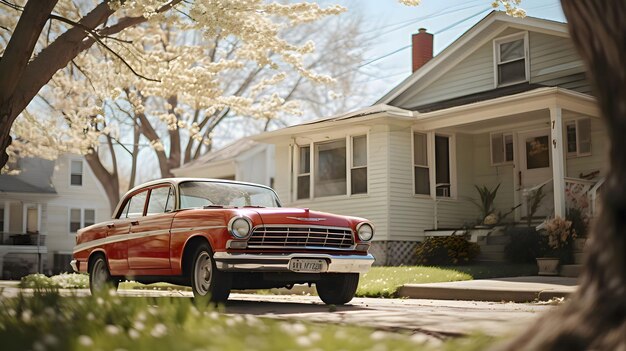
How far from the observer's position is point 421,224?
68.8 feet

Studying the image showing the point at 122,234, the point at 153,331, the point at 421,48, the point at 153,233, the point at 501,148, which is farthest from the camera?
the point at 421,48

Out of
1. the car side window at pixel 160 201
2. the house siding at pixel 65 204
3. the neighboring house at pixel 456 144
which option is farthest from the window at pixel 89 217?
the car side window at pixel 160 201

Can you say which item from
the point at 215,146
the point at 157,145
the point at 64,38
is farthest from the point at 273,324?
the point at 215,146

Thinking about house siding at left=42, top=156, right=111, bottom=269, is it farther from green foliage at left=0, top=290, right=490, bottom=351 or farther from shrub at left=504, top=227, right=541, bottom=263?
green foliage at left=0, top=290, right=490, bottom=351

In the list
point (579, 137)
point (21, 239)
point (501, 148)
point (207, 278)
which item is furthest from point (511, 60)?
point (21, 239)

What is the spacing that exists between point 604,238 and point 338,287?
750 cm

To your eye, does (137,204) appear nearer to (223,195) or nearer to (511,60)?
(223,195)

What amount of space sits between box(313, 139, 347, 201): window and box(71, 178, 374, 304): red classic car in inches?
432

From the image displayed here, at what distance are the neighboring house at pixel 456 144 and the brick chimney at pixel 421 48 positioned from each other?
6.59ft

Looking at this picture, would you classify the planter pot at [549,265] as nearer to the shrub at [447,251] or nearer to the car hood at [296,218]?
the shrub at [447,251]

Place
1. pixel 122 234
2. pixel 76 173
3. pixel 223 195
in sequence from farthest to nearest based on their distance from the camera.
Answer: pixel 76 173, pixel 122 234, pixel 223 195

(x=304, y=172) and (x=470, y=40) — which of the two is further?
(x=304, y=172)

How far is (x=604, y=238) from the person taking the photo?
315cm

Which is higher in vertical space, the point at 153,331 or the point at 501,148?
the point at 501,148
